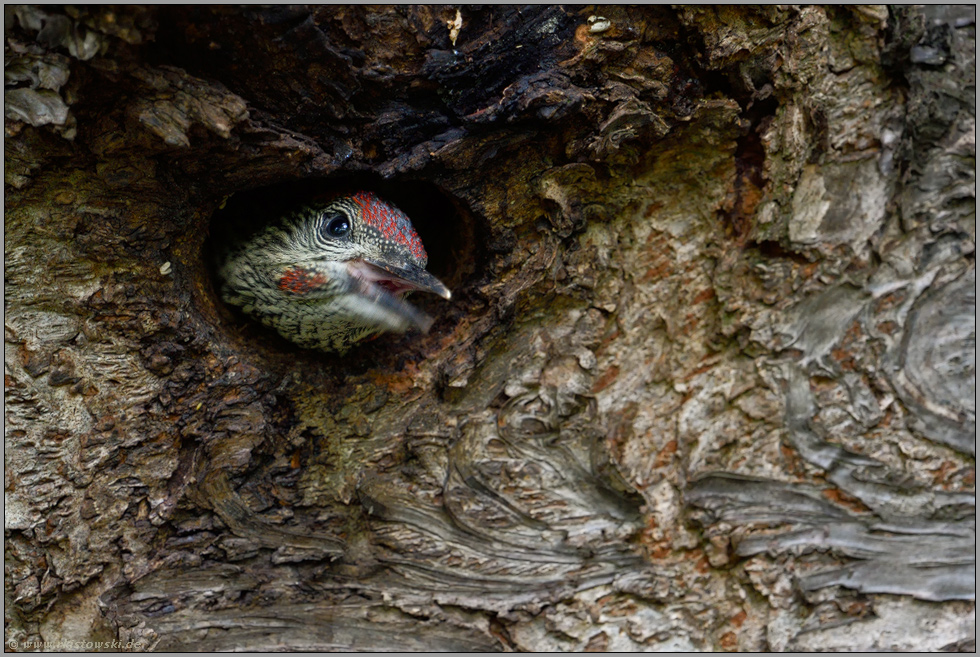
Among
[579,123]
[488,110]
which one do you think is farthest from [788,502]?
[488,110]

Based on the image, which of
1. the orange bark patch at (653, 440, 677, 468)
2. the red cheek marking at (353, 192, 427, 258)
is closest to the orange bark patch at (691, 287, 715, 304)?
the orange bark patch at (653, 440, 677, 468)

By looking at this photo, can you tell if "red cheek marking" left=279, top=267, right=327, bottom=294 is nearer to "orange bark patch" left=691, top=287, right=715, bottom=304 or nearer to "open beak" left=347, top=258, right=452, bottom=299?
"open beak" left=347, top=258, right=452, bottom=299

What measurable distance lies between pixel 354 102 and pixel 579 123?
68 cm

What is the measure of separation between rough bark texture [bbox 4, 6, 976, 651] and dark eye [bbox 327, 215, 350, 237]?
269 millimetres

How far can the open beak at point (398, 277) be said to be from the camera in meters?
2.22

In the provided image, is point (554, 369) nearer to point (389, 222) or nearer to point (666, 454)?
point (666, 454)

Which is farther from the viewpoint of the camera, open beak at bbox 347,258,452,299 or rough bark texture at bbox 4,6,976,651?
open beak at bbox 347,258,452,299

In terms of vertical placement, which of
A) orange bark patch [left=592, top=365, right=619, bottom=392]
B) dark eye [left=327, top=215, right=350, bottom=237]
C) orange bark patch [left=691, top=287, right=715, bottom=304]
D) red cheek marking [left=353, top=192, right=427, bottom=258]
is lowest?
orange bark patch [left=592, top=365, right=619, bottom=392]

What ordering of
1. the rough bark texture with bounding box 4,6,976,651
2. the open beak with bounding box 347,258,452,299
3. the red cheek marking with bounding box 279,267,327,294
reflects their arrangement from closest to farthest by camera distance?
the rough bark texture with bounding box 4,6,976,651, the open beak with bounding box 347,258,452,299, the red cheek marking with bounding box 279,267,327,294

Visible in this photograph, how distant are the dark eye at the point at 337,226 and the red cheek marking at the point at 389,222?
0.08 meters

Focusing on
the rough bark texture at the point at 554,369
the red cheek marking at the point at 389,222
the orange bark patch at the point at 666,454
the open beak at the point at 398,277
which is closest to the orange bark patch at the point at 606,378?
the rough bark texture at the point at 554,369

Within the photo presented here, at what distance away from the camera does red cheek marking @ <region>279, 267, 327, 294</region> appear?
7.64 feet

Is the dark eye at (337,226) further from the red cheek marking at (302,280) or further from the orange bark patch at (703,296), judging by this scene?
the orange bark patch at (703,296)

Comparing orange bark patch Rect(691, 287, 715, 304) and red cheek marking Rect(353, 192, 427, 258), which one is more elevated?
orange bark patch Rect(691, 287, 715, 304)
